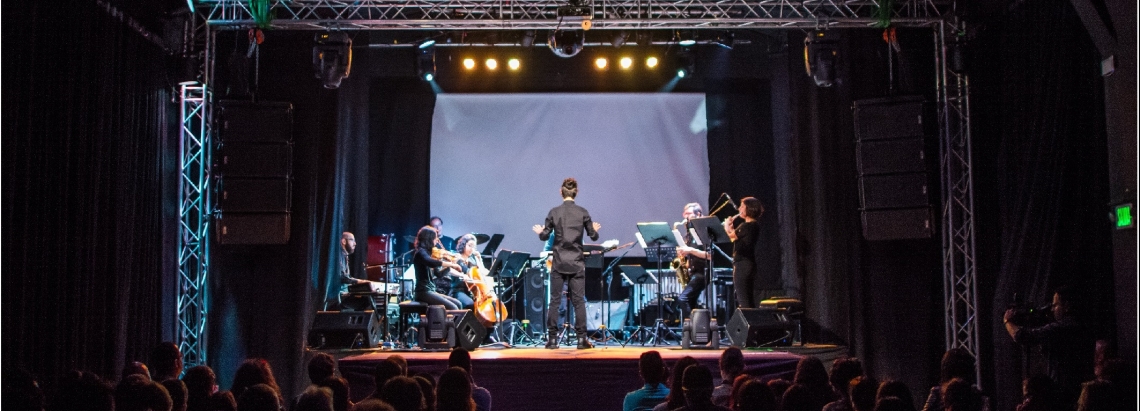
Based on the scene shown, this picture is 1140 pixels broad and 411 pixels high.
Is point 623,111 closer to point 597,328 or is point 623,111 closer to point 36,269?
point 597,328

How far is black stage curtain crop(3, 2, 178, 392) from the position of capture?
269 inches

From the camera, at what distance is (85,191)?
7.81m

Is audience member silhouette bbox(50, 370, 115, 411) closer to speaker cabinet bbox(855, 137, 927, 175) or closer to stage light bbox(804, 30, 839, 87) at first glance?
stage light bbox(804, 30, 839, 87)

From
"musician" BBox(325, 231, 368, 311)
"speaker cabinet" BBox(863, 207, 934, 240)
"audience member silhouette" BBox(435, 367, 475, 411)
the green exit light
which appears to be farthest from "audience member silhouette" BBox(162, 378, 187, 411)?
Answer: "speaker cabinet" BBox(863, 207, 934, 240)

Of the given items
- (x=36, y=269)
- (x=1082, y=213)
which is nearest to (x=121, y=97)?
(x=36, y=269)

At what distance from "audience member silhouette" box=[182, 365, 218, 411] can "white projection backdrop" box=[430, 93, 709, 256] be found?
27.6 ft

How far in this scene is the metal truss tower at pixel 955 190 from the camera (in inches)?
367

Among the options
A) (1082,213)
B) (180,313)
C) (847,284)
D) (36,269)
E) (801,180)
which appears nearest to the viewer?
(36,269)

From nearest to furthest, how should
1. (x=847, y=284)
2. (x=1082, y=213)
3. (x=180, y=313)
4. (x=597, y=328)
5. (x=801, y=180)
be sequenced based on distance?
(x=1082, y=213)
(x=180, y=313)
(x=847, y=284)
(x=801, y=180)
(x=597, y=328)

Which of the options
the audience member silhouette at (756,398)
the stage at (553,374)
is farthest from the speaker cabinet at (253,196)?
the audience member silhouette at (756,398)

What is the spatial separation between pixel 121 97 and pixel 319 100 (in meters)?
2.26

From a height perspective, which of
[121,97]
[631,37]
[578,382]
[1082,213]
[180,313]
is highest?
[631,37]

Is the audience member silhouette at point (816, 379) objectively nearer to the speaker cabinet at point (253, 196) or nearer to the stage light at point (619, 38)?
the speaker cabinet at point (253, 196)

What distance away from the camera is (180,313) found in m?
9.35
